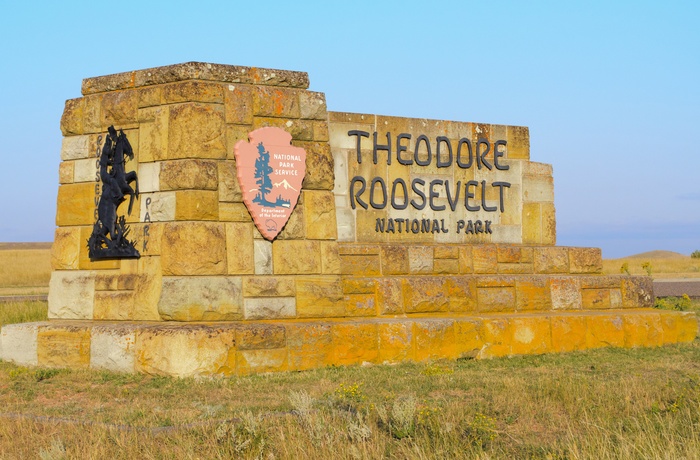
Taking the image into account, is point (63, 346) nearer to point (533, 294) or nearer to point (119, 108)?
point (119, 108)

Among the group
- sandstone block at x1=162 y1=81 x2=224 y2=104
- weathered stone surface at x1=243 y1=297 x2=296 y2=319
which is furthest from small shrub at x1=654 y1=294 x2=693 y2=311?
sandstone block at x1=162 y1=81 x2=224 y2=104

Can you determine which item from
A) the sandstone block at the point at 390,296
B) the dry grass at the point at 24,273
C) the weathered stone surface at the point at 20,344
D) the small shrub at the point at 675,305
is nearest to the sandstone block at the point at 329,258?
the sandstone block at the point at 390,296

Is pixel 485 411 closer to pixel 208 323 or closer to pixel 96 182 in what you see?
pixel 208 323

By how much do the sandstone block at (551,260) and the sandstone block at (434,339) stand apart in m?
2.93

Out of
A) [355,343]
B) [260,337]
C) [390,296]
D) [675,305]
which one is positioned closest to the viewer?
[260,337]

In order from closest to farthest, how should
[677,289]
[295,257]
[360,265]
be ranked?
1. [295,257]
2. [360,265]
3. [677,289]

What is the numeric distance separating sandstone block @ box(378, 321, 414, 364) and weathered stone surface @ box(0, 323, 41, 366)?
15.7 feet

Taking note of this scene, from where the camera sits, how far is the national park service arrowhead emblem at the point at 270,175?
11930mm

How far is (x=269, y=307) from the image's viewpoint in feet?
39.3

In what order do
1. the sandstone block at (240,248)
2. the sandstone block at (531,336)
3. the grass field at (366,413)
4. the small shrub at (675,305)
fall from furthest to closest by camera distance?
the small shrub at (675,305)
the sandstone block at (531,336)
the sandstone block at (240,248)
the grass field at (366,413)

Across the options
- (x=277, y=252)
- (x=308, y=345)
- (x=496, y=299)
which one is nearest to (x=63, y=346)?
(x=277, y=252)

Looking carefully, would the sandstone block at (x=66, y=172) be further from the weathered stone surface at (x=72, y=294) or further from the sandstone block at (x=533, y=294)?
the sandstone block at (x=533, y=294)

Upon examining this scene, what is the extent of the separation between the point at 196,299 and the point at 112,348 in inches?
49.6

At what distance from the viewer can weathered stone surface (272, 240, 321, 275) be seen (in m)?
12.1
